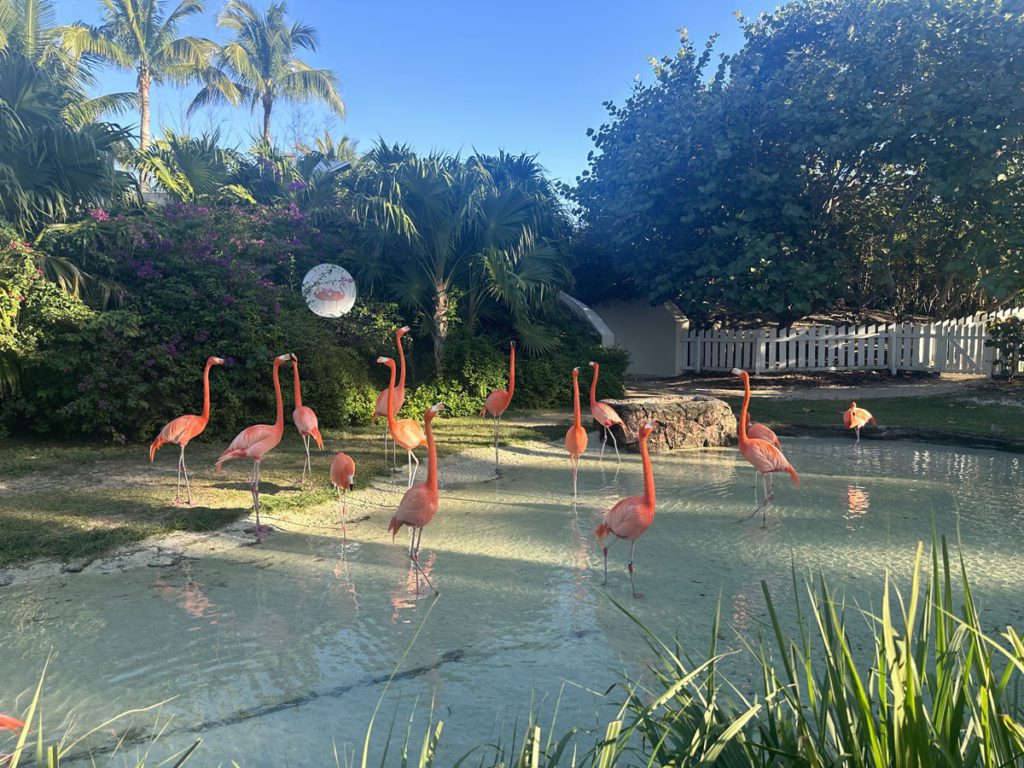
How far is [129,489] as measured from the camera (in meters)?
7.45

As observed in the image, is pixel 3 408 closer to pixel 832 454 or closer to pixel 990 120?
pixel 832 454

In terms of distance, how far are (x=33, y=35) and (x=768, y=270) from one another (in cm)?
2078

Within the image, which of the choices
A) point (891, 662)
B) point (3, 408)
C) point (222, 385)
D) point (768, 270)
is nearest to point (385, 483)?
point (222, 385)

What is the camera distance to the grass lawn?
5.88m

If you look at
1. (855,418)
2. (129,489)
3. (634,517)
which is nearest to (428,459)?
(634,517)

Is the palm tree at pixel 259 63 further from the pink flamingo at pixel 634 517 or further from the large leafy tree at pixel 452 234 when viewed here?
the pink flamingo at pixel 634 517

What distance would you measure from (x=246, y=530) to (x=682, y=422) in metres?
6.48

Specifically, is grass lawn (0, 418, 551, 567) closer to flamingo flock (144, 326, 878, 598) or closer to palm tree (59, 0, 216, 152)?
flamingo flock (144, 326, 878, 598)

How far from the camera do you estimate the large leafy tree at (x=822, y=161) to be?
1438 centimetres

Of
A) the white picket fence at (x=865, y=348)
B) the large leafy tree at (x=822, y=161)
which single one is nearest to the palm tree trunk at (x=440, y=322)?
the large leafy tree at (x=822, y=161)

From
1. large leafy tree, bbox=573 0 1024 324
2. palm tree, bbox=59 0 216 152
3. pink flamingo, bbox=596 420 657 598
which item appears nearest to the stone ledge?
pink flamingo, bbox=596 420 657 598

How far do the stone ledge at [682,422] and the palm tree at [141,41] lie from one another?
23852 mm

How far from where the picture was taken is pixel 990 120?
14078 mm

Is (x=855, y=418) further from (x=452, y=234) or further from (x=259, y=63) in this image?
(x=259, y=63)
